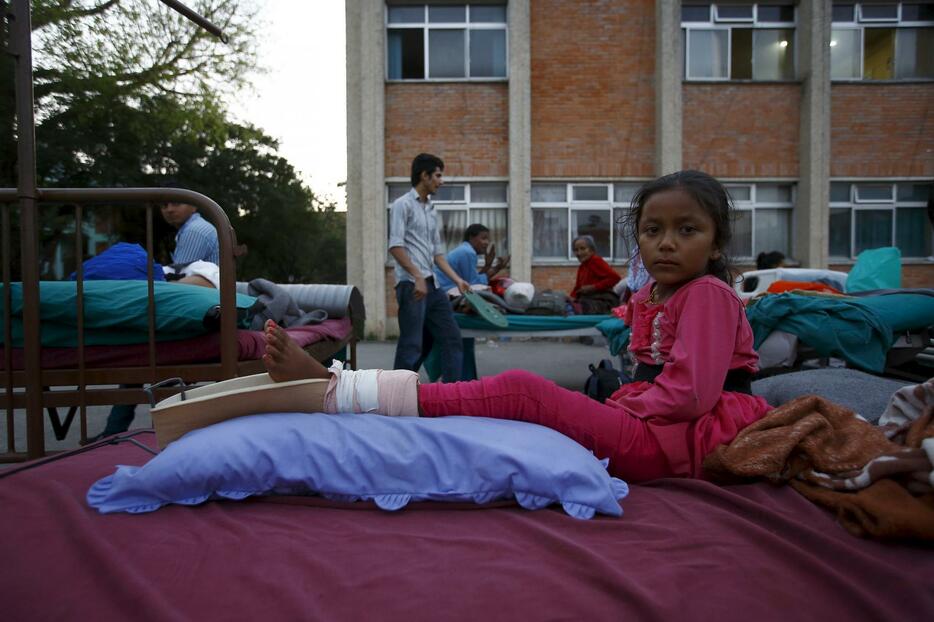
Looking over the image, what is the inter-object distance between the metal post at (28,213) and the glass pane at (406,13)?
10.5 m

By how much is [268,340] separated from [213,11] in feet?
39.1

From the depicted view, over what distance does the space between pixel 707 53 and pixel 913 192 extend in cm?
486

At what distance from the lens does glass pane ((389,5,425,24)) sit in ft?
38.9

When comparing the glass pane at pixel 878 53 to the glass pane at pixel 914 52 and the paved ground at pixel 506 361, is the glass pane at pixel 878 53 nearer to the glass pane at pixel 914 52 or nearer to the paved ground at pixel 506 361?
the glass pane at pixel 914 52

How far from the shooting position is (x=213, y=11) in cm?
1153

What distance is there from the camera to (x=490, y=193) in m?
11.9

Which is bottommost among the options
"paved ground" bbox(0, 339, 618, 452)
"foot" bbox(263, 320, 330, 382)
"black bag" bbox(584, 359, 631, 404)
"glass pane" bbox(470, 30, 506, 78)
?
"paved ground" bbox(0, 339, 618, 452)

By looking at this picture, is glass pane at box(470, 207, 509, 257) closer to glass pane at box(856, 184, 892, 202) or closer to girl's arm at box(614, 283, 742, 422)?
glass pane at box(856, 184, 892, 202)

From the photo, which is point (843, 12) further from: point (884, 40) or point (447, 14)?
point (447, 14)

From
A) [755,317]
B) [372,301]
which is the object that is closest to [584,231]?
[372,301]

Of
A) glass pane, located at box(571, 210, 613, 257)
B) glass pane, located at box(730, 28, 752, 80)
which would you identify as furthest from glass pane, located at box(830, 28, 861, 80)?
glass pane, located at box(571, 210, 613, 257)

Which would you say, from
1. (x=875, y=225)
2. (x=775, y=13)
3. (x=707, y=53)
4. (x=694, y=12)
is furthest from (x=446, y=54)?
(x=875, y=225)

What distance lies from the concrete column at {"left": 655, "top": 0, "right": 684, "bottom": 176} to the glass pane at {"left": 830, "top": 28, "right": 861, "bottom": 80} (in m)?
3.27

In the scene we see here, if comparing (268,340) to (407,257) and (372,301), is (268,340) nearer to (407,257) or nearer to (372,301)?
(407,257)
